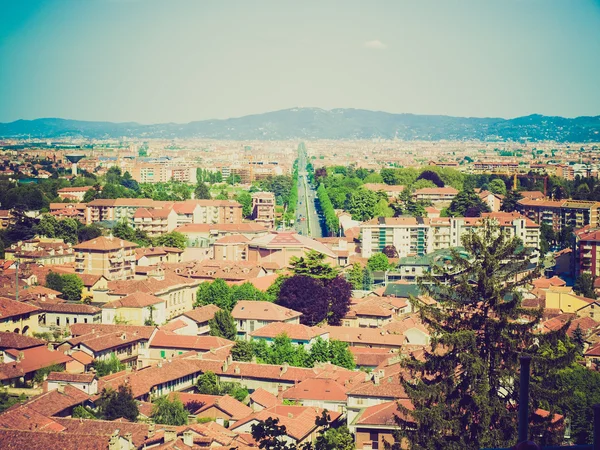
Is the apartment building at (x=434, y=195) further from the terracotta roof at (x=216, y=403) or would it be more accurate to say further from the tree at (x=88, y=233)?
the terracotta roof at (x=216, y=403)

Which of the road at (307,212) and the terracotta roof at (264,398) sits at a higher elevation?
the terracotta roof at (264,398)

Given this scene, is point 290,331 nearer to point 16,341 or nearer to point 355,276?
point 16,341

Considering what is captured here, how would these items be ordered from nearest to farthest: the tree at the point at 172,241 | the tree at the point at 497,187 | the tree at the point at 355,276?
the tree at the point at 355,276 → the tree at the point at 172,241 → the tree at the point at 497,187

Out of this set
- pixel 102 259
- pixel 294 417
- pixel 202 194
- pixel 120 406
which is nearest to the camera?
pixel 294 417

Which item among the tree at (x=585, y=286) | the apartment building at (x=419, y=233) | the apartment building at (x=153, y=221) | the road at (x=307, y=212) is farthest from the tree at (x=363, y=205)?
the tree at (x=585, y=286)

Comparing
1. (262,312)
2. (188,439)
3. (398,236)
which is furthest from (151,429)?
(398,236)

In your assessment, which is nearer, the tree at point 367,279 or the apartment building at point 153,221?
the tree at point 367,279

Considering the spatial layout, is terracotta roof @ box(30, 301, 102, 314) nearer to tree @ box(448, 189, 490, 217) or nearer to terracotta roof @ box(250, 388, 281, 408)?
terracotta roof @ box(250, 388, 281, 408)
